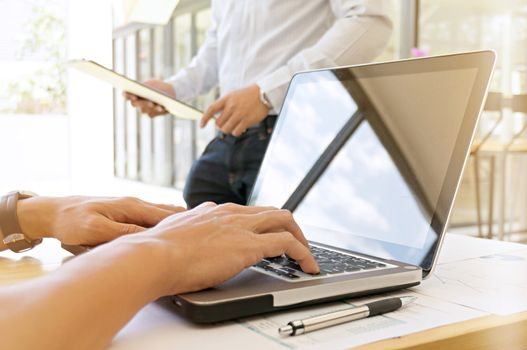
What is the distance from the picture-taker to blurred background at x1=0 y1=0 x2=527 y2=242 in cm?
306

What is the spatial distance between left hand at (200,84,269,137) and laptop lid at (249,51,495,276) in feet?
0.63

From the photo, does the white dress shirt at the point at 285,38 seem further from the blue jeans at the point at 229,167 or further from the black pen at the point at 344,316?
the black pen at the point at 344,316

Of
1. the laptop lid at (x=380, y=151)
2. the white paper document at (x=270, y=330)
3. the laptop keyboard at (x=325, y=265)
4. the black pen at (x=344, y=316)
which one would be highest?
the laptop lid at (x=380, y=151)

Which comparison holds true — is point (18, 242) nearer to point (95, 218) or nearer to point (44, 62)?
point (95, 218)

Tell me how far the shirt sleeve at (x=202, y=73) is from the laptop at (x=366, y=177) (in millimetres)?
708

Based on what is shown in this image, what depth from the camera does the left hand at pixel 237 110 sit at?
122cm

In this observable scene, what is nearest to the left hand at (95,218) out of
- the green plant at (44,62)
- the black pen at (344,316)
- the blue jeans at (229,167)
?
the black pen at (344,316)

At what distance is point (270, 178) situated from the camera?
1.05 m

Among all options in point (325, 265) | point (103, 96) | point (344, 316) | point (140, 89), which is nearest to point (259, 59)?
point (140, 89)

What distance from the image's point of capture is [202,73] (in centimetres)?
173

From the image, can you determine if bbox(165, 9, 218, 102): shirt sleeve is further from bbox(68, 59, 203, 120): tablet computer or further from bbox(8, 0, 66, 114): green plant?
bbox(8, 0, 66, 114): green plant

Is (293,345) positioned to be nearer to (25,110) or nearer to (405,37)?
(25,110)

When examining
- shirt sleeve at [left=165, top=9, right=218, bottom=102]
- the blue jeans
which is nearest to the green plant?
shirt sleeve at [left=165, top=9, right=218, bottom=102]

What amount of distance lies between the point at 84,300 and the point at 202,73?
1313 mm
